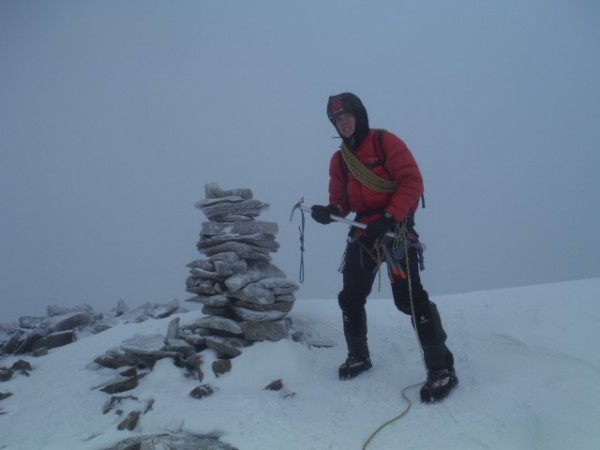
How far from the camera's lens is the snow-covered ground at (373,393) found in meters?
4.15

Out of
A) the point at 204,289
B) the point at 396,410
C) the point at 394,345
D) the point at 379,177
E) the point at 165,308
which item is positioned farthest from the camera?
the point at 165,308

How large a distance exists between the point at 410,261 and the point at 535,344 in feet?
8.12

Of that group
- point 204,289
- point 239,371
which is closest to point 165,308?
point 204,289

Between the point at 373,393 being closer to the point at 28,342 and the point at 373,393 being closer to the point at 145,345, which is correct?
the point at 145,345

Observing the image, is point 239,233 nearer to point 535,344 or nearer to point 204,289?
point 204,289

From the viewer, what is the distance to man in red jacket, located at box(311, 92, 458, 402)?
200 inches

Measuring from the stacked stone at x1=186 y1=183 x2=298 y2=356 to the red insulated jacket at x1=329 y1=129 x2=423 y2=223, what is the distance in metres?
2.20

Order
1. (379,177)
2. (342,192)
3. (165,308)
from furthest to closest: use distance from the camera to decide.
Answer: (165,308)
(342,192)
(379,177)

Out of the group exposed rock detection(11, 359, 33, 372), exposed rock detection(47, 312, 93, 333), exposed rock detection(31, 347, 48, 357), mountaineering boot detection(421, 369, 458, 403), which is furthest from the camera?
exposed rock detection(47, 312, 93, 333)

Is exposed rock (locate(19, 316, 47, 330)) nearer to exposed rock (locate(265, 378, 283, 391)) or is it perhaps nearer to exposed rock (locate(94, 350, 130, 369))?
exposed rock (locate(94, 350, 130, 369))

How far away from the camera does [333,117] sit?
18.3ft

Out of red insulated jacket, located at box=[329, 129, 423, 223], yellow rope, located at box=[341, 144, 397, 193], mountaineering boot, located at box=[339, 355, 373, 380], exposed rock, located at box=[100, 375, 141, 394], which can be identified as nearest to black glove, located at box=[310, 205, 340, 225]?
red insulated jacket, located at box=[329, 129, 423, 223]

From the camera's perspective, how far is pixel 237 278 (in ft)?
23.8

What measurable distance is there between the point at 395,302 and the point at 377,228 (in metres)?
0.98
